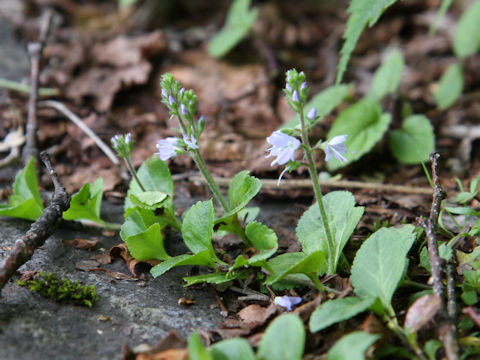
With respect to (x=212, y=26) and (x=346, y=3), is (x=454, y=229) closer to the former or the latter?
(x=212, y=26)

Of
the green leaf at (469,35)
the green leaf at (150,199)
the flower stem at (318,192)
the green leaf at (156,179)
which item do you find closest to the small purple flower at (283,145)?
the flower stem at (318,192)

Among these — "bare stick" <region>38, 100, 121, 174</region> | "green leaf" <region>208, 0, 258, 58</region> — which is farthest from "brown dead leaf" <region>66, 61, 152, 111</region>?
"green leaf" <region>208, 0, 258, 58</region>

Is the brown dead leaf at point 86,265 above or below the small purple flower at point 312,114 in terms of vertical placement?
below

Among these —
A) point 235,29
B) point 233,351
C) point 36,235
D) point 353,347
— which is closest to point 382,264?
point 353,347

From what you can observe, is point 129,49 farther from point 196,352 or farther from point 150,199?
point 196,352

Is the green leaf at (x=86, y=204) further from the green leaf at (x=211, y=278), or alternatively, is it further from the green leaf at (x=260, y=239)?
the green leaf at (x=260, y=239)

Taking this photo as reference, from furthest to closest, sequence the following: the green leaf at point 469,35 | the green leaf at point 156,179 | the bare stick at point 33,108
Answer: the green leaf at point 469,35, the bare stick at point 33,108, the green leaf at point 156,179

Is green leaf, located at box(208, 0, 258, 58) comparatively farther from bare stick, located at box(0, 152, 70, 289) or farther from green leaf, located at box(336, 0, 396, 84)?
bare stick, located at box(0, 152, 70, 289)
